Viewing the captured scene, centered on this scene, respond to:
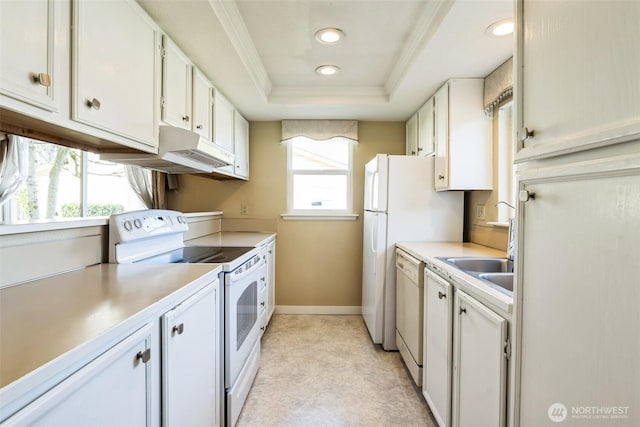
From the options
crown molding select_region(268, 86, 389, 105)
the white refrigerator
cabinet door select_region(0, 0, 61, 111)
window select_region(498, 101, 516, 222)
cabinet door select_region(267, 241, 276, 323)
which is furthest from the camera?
cabinet door select_region(267, 241, 276, 323)

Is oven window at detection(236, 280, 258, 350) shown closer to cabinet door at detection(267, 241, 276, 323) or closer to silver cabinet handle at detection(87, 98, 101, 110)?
cabinet door at detection(267, 241, 276, 323)

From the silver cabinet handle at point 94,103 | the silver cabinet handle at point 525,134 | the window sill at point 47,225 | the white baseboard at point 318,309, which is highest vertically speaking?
the silver cabinet handle at point 94,103

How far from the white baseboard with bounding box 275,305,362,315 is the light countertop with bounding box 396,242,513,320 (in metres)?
1.32

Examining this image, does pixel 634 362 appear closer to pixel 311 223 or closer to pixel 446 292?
pixel 446 292

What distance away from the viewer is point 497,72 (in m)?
2.20

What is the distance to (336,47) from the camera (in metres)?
2.24

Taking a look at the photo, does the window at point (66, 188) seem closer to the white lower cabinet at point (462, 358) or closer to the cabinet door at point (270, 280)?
the cabinet door at point (270, 280)

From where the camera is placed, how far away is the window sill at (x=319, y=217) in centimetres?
361

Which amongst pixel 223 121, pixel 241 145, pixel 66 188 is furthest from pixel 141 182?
pixel 223 121

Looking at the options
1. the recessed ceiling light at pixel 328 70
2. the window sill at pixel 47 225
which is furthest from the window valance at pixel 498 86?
the window sill at pixel 47 225

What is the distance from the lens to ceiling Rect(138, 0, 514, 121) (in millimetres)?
1636

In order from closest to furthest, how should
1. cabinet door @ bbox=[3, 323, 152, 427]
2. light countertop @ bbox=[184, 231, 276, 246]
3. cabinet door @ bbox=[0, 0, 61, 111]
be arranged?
1. cabinet door @ bbox=[3, 323, 152, 427]
2. cabinet door @ bbox=[0, 0, 61, 111]
3. light countertop @ bbox=[184, 231, 276, 246]

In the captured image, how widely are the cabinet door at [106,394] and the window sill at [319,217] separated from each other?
2.68 metres

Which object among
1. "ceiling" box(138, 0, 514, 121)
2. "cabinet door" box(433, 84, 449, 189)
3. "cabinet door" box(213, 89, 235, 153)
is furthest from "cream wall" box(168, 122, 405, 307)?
"cabinet door" box(433, 84, 449, 189)
